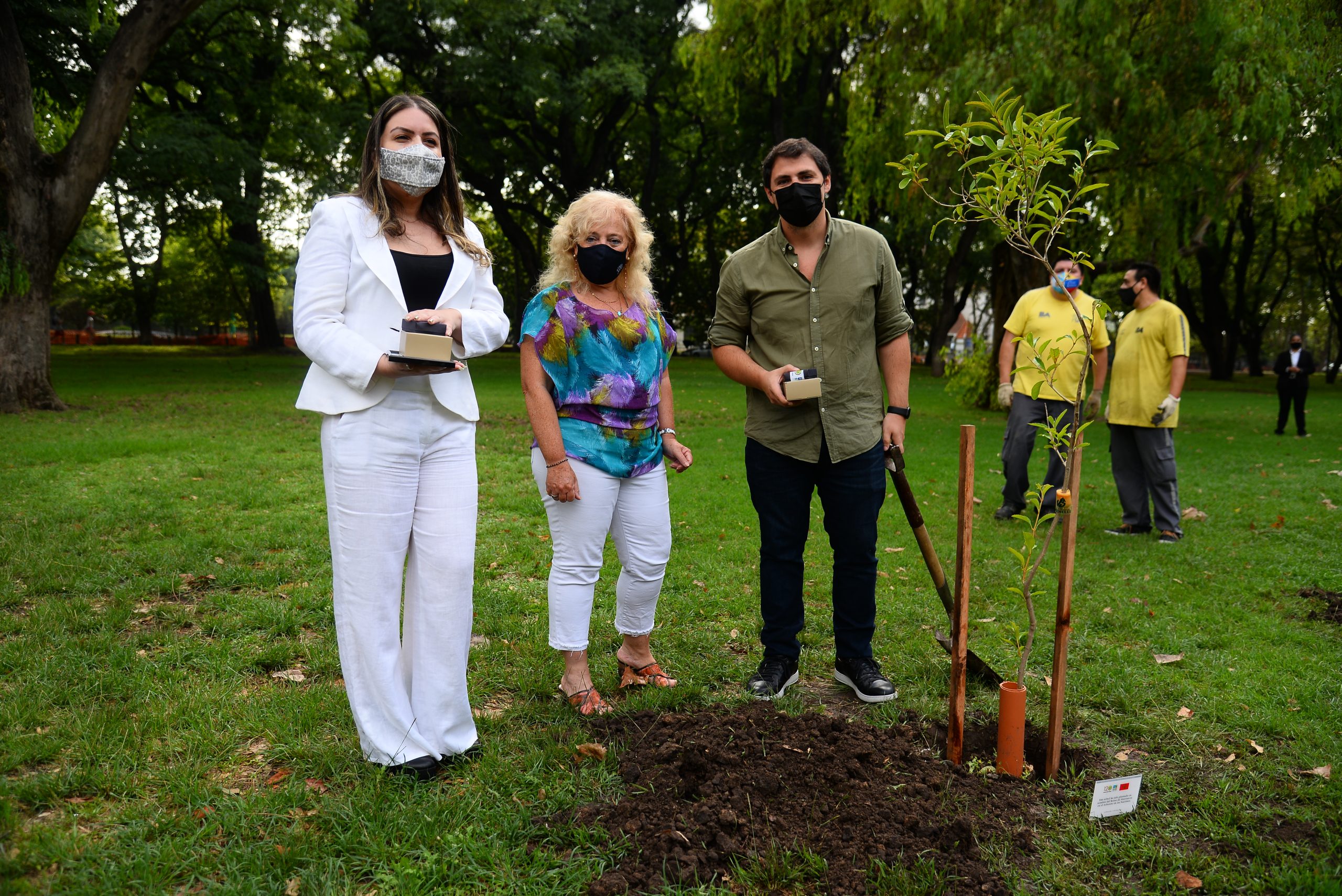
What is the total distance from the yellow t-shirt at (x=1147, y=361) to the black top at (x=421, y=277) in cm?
582

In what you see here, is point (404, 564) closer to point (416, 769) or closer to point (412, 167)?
point (416, 769)

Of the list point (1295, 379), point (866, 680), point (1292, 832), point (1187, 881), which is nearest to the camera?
point (1187, 881)

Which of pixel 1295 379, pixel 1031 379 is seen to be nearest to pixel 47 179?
pixel 1031 379

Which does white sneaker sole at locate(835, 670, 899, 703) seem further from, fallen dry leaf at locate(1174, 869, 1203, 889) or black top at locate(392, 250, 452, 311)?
black top at locate(392, 250, 452, 311)

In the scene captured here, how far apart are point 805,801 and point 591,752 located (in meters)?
0.82

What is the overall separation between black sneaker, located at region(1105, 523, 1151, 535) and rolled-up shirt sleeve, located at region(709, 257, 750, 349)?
15.8ft

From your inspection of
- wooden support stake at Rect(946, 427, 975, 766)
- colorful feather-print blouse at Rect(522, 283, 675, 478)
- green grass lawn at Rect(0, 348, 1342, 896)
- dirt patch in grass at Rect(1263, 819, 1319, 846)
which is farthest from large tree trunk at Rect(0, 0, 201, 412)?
dirt patch in grass at Rect(1263, 819, 1319, 846)

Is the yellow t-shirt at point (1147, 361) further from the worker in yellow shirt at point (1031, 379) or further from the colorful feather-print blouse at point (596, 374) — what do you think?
the colorful feather-print blouse at point (596, 374)

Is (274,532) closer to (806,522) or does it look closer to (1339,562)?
(806,522)

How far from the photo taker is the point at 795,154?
3.66m

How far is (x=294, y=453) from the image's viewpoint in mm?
10047

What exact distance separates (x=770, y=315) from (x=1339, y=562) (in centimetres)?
514

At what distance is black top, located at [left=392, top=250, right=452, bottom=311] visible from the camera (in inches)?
121

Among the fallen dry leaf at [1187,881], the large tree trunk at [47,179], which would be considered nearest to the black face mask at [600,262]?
the fallen dry leaf at [1187,881]
